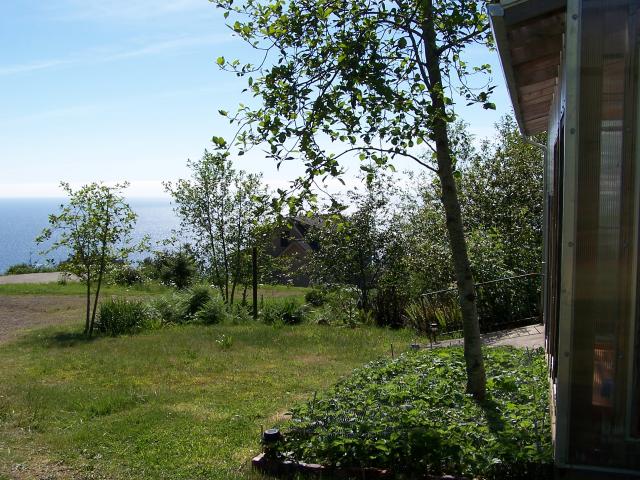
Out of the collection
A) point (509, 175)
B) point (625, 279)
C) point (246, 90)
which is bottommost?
point (625, 279)

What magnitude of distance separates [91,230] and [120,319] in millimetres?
2192

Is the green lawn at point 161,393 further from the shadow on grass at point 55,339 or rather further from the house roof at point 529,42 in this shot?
the house roof at point 529,42

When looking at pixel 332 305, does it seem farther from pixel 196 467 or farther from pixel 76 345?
pixel 196 467

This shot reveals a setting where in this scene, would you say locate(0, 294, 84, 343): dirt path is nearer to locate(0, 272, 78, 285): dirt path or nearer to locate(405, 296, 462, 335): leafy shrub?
locate(0, 272, 78, 285): dirt path

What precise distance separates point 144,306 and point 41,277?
20.3m

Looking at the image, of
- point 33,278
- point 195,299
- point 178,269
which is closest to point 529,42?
point 195,299

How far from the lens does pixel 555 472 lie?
13.1ft

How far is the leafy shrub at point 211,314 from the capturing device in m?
16.2

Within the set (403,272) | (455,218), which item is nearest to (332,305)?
(403,272)

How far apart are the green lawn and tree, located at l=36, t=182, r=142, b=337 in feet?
5.59

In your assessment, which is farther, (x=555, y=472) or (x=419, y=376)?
(x=419, y=376)

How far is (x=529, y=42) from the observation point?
4.78m

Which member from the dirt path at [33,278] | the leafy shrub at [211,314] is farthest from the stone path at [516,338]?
the dirt path at [33,278]

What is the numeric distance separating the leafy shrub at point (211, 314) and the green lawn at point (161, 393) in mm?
1471
